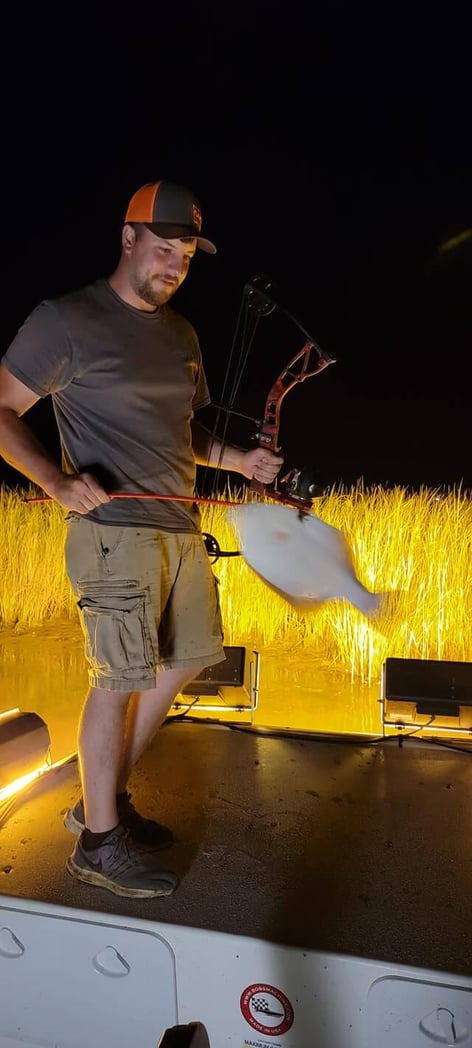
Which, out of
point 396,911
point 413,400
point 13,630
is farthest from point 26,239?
point 396,911

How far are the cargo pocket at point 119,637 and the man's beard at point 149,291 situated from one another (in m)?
0.70

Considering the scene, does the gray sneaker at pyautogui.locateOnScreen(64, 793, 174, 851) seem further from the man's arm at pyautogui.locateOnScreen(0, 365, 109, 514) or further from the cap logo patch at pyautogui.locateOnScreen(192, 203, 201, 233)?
the cap logo patch at pyautogui.locateOnScreen(192, 203, 201, 233)

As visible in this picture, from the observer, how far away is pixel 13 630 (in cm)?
545

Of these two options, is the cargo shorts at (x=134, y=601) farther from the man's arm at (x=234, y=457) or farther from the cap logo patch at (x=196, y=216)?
the cap logo patch at (x=196, y=216)

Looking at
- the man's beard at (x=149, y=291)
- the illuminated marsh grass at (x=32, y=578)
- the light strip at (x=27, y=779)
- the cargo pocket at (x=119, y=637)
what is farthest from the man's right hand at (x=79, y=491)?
the illuminated marsh grass at (x=32, y=578)

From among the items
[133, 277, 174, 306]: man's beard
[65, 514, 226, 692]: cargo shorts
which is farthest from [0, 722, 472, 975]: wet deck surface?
[133, 277, 174, 306]: man's beard

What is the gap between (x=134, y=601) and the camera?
166cm

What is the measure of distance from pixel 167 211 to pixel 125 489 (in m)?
0.66

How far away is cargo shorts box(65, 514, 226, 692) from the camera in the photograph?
1.63m

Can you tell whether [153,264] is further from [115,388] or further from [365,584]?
[365,584]

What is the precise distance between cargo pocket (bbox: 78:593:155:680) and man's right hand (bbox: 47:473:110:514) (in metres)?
0.22

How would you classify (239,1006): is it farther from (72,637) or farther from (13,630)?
(13,630)

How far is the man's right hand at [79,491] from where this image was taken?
1.61m

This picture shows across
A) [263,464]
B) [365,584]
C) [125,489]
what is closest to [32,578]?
[365,584]
